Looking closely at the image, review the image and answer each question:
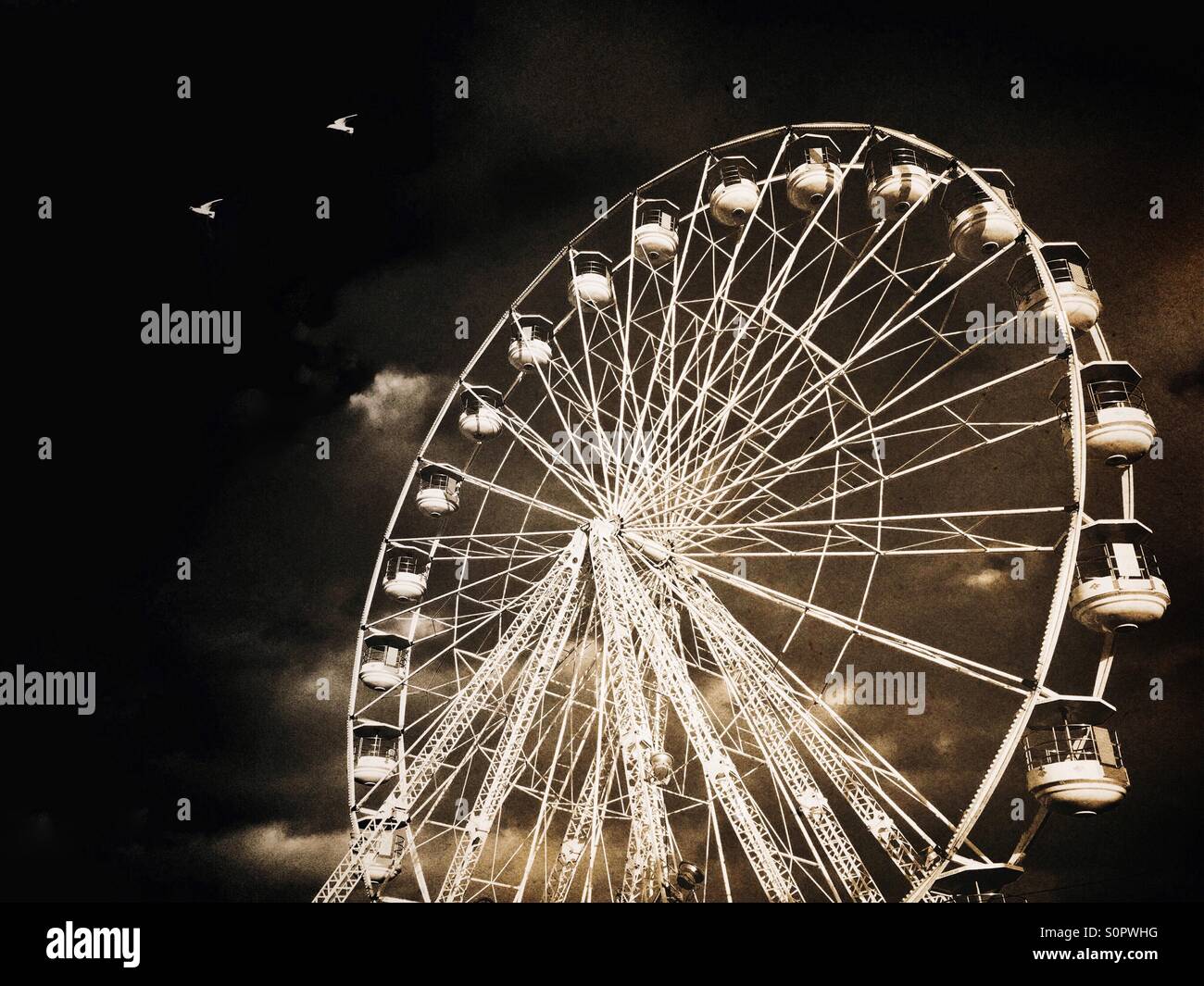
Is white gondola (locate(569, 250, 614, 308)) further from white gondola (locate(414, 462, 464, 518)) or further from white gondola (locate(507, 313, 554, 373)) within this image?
white gondola (locate(414, 462, 464, 518))

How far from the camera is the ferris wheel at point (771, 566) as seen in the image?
10266mm

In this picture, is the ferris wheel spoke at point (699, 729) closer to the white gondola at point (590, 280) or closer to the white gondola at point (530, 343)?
the white gondola at point (530, 343)

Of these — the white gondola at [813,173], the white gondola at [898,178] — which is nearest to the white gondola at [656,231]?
the white gondola at [813,173]

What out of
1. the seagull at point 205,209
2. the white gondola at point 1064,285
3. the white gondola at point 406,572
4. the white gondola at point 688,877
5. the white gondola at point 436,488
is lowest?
the white gondola at point 688,877

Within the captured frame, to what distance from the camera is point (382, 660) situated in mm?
14359

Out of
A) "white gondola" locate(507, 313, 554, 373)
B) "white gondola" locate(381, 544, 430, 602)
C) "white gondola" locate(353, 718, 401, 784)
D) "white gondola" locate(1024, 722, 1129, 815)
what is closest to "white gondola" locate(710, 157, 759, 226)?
"white gondola" locate(507, 313, 554, 373)

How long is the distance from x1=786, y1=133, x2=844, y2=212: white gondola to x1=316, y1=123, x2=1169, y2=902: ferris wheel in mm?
38

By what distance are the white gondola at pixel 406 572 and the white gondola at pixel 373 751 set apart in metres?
1.71

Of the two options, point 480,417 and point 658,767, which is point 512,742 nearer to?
point 658,767

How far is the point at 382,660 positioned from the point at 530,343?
15.4ft

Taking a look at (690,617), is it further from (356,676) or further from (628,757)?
(356,676)

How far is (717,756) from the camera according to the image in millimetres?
10570

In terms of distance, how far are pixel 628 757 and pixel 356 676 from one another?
453 centimetres
